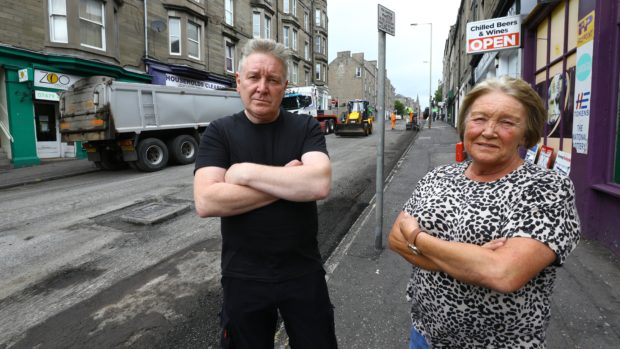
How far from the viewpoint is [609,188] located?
3.98m

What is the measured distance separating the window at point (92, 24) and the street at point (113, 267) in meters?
8.91

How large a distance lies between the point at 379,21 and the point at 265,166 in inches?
123

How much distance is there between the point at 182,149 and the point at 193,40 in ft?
33.7

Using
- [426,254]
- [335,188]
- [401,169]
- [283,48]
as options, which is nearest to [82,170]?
[335,188]

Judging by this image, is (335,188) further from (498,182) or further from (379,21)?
(498,182)

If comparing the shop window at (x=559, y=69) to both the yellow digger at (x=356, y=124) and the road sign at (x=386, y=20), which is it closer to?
the road sign at (x=386, y=20)

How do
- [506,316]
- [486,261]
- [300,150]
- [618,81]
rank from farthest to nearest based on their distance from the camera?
[618,81], [300,150], [506,316], [486,261]

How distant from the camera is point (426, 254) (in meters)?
1.41

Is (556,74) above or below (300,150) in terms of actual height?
above

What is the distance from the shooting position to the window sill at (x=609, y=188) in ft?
12.5

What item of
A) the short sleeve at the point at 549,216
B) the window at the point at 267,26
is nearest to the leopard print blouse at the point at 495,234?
the short sleeve at the point at 549,216

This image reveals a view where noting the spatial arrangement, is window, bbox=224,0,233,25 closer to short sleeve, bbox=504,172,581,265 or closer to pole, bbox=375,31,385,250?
A: pole, bbox=375,31,385,250

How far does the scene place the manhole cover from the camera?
223 inches

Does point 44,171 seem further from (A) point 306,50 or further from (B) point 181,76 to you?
(A) point 306,50
